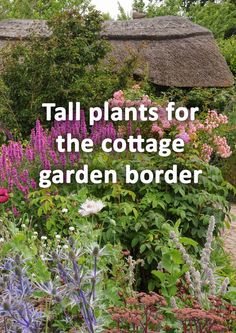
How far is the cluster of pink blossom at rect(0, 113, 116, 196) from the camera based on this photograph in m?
4.82

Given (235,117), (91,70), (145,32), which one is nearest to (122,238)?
(91,70)

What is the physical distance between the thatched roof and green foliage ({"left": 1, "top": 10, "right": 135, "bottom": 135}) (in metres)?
3.48

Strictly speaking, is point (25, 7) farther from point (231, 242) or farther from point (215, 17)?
point (231, 242)

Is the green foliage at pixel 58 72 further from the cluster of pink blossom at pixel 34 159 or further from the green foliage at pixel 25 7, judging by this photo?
the green foliage at pixel 25 7

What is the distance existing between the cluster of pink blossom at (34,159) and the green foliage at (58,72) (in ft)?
8.24

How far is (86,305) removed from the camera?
2.24 metres

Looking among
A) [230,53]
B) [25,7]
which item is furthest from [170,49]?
[25,7]

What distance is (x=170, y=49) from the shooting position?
12367 millimetres

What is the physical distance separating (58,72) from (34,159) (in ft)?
9.58

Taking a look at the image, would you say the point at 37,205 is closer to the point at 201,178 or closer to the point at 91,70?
the point at 201,178

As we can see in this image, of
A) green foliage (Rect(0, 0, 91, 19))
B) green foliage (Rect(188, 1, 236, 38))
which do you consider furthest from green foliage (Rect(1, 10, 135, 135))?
green foliage (Rect(0, 0, 91, 19))

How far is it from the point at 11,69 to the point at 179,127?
325 cm

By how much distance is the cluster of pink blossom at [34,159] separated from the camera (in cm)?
482

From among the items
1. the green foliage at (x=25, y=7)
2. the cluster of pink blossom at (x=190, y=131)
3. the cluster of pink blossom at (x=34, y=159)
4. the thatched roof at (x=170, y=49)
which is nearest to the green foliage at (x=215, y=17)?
the green foliage at (x=25, y=7)
